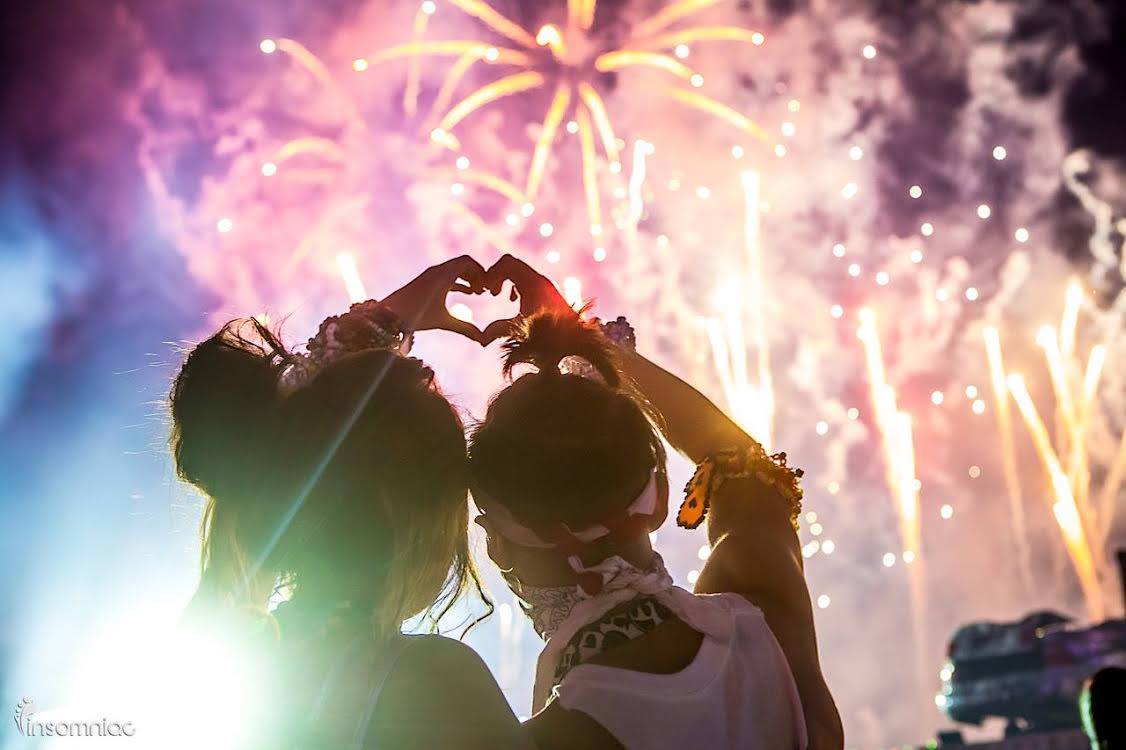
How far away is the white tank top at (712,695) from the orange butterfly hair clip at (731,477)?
38 cm

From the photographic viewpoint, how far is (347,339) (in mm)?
2924

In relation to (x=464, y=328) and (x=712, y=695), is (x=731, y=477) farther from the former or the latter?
(x=464, y=328)

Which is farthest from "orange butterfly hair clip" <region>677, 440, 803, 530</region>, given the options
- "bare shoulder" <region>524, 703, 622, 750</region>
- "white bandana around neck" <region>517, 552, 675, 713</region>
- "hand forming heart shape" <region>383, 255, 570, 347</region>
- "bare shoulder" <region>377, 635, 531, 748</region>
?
"bare shoulder" <region>377, 635, 531, 748</region>

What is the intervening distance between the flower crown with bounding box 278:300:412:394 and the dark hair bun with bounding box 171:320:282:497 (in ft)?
0.26

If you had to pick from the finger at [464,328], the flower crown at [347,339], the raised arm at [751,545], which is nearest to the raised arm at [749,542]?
the raised arm at [751,545]

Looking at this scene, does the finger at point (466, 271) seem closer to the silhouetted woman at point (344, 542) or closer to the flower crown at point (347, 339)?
the flower crown at point (347, 339)

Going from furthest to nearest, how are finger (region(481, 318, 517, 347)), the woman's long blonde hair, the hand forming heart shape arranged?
1. the hand forming heart shape
2. finger (region(481, 318, 517, 347))
3. the woman's long blonde hair

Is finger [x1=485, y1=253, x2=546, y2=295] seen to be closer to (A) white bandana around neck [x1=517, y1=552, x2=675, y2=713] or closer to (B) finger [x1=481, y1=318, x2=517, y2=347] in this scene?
(B) finger [x1=481, y1=318, x2=517, y2=347]

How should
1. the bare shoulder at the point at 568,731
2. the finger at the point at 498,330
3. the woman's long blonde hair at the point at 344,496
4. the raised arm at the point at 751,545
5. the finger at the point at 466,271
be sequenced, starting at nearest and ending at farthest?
the bare shoulder at the point at 568,731, the woman's long blonde hair at the point at 344,496, the raised arm at the point at 751,545, the finger at the point at 498,330, the finger at the point at 466,271

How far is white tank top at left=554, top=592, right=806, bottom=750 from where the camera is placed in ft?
7.53

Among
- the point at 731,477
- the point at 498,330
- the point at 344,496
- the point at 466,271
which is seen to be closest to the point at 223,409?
the point at 344,496

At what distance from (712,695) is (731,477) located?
737 millimetres

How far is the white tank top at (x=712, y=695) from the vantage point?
2295mm

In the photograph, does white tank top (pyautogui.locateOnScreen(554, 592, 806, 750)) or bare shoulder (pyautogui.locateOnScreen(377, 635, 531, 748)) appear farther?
white tank top (pyautogui.locateOnScreen(554, 592, 806, 750))
